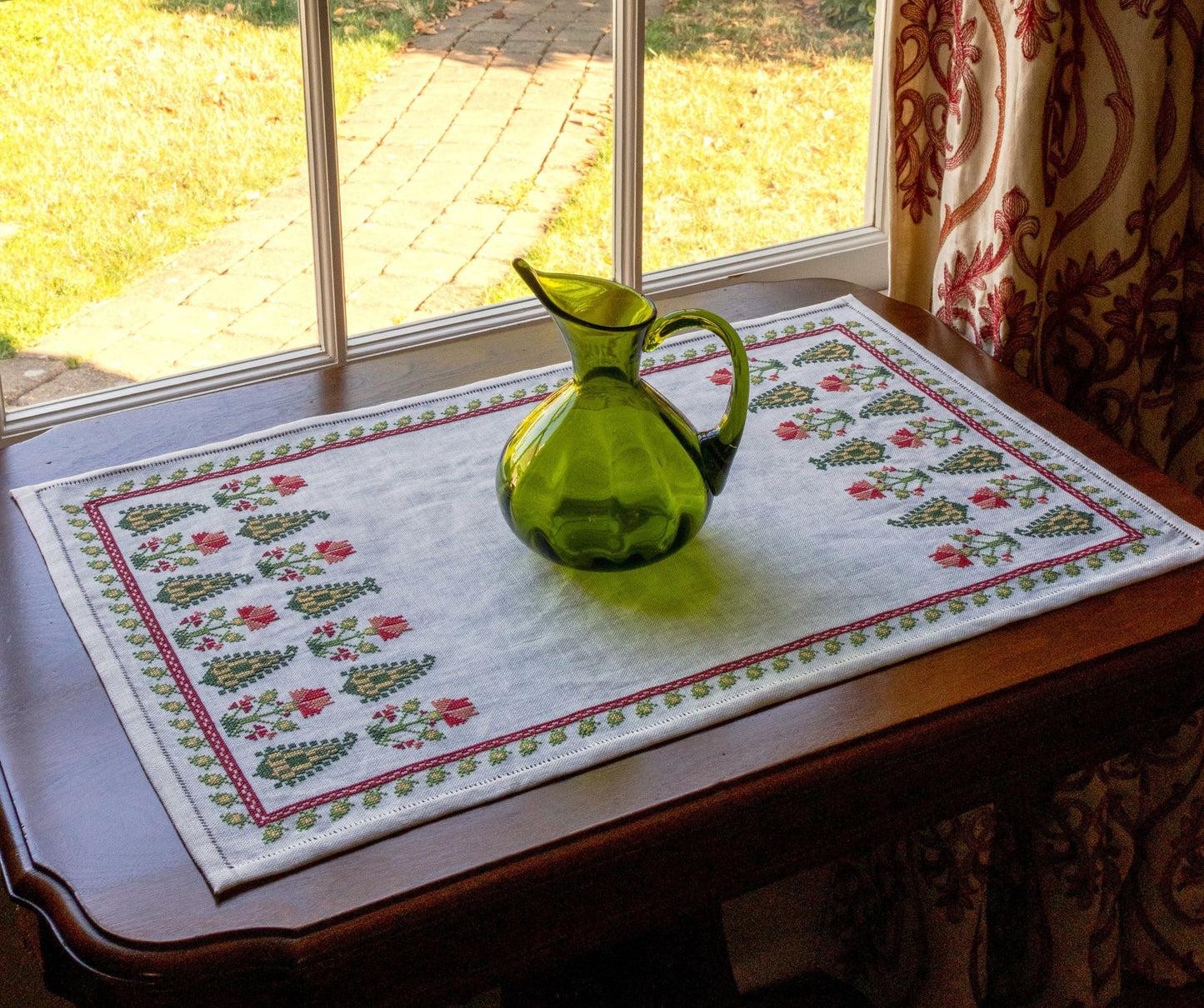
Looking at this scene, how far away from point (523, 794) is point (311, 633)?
0.23 meters

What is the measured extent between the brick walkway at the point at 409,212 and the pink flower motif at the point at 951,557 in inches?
29.7

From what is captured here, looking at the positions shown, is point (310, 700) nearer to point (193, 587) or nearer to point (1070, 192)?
point (193, 587)

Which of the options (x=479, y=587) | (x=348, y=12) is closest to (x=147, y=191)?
(x=348, y=12)

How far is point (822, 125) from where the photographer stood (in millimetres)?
1739

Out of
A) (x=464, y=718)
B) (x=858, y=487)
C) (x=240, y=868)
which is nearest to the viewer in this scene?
(x=240, y=868)

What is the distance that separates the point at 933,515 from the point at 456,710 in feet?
1.45

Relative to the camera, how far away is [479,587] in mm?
1015

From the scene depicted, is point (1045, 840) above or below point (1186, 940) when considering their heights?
above

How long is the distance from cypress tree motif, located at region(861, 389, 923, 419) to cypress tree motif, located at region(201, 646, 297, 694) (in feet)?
1.94

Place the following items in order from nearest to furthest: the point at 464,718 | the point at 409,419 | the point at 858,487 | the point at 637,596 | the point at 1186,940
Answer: the point at 464,718 < the point at 637,596 < the point at 858,487 < the point at 409,419 < the point at 1186,940

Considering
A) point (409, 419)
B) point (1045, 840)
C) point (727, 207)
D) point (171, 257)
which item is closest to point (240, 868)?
point (409, 419)

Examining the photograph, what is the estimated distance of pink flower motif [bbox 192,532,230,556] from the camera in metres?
1.05

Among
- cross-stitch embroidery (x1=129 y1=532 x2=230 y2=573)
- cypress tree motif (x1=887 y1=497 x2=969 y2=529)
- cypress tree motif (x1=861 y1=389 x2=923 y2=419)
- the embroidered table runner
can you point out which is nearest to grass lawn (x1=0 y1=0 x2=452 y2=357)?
the embroidered table runner

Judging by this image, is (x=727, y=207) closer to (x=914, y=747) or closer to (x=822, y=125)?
(x=822, y=125)
